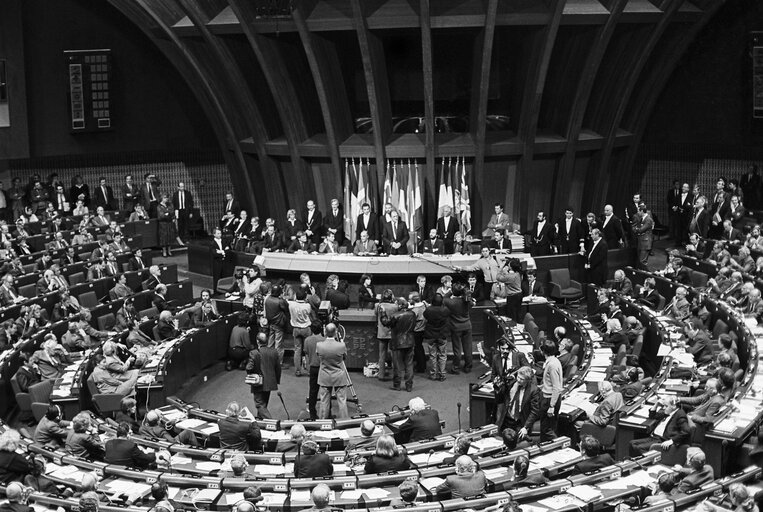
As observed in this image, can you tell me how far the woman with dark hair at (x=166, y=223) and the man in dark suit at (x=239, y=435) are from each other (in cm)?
1665

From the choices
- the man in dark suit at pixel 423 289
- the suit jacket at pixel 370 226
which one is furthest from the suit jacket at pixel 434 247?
the suit jacket at pixel 370 226

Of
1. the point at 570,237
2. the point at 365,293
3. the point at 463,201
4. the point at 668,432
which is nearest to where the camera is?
the point at 668,432

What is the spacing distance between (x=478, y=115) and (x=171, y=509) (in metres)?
17.1

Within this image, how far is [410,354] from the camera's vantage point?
19828 millimetres

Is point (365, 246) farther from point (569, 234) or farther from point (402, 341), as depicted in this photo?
point (569, 234)


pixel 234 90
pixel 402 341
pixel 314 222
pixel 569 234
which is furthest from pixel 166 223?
pixel 402 341

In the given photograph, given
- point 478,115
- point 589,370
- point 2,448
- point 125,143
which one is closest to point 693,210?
point 478,115

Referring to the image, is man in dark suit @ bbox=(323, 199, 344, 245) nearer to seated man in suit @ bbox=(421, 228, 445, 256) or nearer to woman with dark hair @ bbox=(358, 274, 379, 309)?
seated man in suit @ bbox=(421, 228, 445, 256)

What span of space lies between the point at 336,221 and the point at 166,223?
19.6 ft

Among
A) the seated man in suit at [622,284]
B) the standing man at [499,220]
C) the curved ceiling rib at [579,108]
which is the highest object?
the curved ceiling rib at [579,108]

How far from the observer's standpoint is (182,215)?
31.3 m

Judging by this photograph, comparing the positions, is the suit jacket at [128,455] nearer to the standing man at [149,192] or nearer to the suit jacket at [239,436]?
the suit jacket at [239,436]

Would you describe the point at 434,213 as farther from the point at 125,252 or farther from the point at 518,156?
the point at 125,252

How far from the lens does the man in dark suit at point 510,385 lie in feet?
48.6
